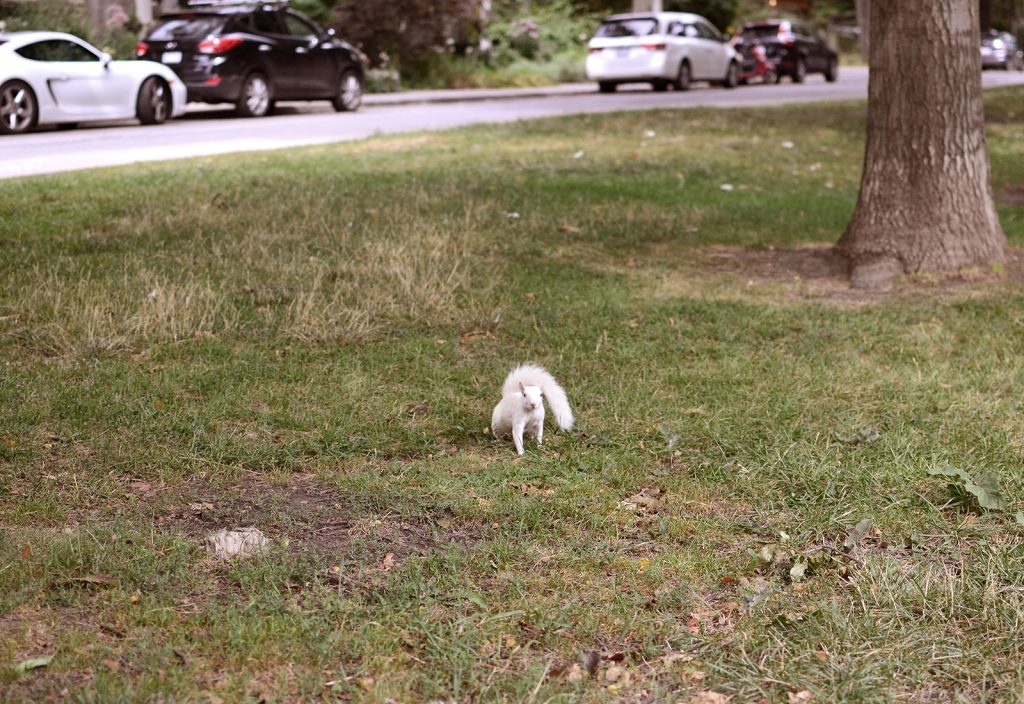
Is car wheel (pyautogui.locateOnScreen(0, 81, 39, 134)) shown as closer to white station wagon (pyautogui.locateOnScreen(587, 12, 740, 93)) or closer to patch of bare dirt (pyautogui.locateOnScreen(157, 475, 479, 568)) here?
patch of bare dirt (pyautogui.locateOnScreen(157, 475, 479, 568))

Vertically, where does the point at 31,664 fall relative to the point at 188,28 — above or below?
below

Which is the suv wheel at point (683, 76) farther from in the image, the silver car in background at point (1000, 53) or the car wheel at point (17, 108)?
the silver car in background at point (1000, 53)

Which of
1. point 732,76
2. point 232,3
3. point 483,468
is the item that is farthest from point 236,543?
point 732,76

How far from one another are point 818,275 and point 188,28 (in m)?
14.7

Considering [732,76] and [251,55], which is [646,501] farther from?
[732,76]

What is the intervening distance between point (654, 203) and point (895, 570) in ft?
24.7

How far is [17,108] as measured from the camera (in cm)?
1662

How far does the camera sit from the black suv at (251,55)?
20.1 metres

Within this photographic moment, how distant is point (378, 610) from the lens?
3.81 metres

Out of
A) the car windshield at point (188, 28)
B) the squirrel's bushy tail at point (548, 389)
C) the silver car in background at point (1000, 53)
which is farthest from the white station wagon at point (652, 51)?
the squirrel's bushy tail at point (548, 389)

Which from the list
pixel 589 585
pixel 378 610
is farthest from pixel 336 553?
pixel 589 585

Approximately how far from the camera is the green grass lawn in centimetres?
359

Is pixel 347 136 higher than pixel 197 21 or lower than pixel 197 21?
lower

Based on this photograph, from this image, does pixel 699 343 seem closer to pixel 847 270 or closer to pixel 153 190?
pixel 847 270
